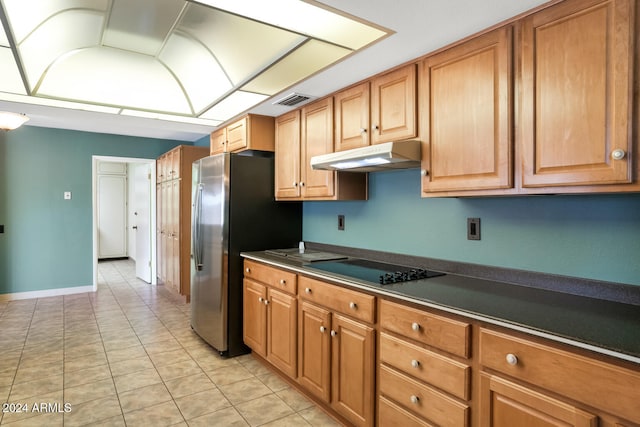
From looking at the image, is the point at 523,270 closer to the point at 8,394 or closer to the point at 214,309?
the point at 214,309

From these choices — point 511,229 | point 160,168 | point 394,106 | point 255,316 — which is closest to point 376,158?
point 394,106

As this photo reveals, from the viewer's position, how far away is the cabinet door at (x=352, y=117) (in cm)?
249

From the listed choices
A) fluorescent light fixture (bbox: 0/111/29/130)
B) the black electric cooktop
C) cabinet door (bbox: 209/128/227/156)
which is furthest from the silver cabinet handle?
fluorescent light fixture (bbox: 0/111/29/130)

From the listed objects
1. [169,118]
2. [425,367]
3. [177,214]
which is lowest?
[425,367]

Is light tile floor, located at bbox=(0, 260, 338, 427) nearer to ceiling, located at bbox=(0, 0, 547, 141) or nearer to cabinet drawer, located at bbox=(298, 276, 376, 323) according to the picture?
cabinet drawer, located at bbox=(298, 276, 376, 323)

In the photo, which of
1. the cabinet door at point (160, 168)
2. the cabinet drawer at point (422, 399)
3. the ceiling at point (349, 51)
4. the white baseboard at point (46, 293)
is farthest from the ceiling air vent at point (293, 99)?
the white baseboard at point (46, 293)

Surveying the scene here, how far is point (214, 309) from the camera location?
11.0 ft

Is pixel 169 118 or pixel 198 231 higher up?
pixel 169 118

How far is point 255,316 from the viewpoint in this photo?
3.08 metres

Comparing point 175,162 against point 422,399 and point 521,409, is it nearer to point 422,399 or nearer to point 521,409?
point 422,399

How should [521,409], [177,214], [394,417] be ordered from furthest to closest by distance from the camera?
[177,214] < [394,417] < [521,409]

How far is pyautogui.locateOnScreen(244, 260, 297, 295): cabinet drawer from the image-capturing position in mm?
2621

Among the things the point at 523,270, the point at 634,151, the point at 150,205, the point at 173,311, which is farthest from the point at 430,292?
the point at 150,205

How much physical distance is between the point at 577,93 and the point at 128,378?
10.9 feet
